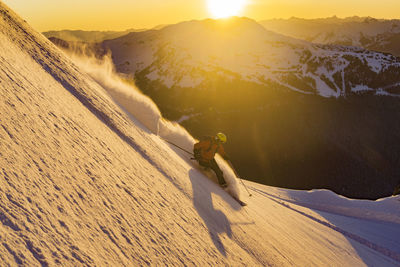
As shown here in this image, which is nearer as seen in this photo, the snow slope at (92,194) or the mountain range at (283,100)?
the snow slope at (92,194)

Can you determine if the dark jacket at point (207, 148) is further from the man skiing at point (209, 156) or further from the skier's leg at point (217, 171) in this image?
the skier's leg at point (217, 171)

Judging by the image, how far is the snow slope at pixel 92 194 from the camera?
8.62ft

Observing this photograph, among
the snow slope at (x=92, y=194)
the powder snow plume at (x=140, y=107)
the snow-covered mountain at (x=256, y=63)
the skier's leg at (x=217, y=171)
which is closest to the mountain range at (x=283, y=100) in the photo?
the snow-covered mountain at (x=256, y=63)

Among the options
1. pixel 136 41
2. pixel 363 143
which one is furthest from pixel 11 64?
pixel 136 41

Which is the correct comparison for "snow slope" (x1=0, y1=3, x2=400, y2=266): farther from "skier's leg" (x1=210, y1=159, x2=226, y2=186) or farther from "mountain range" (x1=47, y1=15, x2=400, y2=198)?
"mountain range" (x1=47, y1=15, x2=400, y2=198)

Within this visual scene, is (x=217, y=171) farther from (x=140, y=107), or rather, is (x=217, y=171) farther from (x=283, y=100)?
(x=283, y=100)

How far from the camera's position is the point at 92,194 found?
11.0ft

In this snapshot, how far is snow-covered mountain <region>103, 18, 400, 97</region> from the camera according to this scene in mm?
109312

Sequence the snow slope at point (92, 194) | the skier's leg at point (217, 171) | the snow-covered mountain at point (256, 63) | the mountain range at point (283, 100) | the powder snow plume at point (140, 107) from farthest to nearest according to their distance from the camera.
A: 1. the snow-covered mountain at point (256, 63)
2. the mountain range at point (283, 100)
3. the powder snow plume at point (140, 107)
4. the skier's leg at point (217, 171)
5. the snow slope at point (92, 194)

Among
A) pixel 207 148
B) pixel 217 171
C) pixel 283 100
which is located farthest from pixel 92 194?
pixel 283 100

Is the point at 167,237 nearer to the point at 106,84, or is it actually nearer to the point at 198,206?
the point at 198,206

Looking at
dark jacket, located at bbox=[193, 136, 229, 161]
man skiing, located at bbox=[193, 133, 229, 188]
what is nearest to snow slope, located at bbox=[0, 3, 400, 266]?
man skiing, located at bbox=[193, 133, 229, 188]

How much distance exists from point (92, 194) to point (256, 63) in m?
119

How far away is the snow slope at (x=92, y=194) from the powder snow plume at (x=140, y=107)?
495 millimetres
